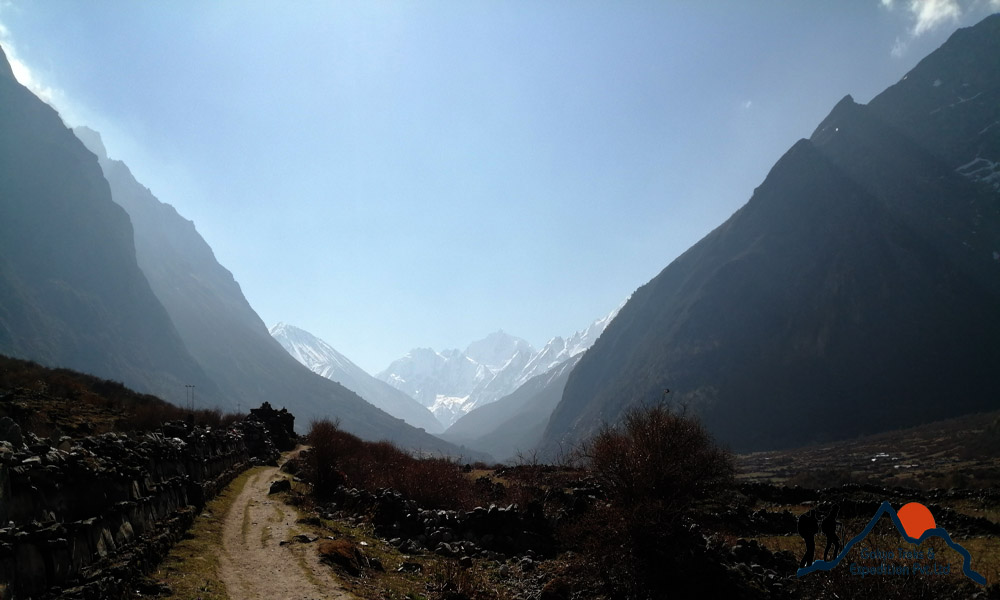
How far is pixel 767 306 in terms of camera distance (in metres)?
178

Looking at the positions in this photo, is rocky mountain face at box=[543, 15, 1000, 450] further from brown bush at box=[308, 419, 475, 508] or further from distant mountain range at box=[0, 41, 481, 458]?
distant mountain range at box=[0, 41, 481, 458]

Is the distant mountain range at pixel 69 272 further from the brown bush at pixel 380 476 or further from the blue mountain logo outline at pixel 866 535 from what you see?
the blue mountain logo outline at pixel 866 535

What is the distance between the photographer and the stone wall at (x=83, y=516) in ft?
28.5

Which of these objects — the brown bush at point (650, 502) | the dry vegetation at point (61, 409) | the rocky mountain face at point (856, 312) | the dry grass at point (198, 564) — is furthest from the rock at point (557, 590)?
the rocky mountain face at point (856, 312)

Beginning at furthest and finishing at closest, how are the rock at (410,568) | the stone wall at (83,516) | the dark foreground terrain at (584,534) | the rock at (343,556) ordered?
the rock at (410,568), the rock at (343,556), the dark foreground terrain at (584,534), the stone wall at (83,516)

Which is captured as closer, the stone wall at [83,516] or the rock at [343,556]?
the stone wall at [83,516]

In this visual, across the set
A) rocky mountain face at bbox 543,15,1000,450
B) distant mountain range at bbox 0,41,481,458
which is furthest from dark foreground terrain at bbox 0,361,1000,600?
rocky mountain face at bbox 543,15,1000,450

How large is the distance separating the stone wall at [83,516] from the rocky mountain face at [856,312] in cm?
14489

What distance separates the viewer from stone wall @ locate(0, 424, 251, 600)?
28.5 ft

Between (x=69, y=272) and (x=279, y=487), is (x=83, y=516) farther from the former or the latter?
(x=69, y=272)

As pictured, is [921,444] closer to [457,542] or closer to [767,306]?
[767,306]

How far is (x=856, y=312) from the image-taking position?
157375mm

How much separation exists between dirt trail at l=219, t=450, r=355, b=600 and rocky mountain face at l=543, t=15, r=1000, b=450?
458 feet

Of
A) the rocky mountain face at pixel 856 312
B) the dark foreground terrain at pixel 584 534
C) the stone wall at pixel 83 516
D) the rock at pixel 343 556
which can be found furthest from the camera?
the rocky mountain face at pixel 856 312
